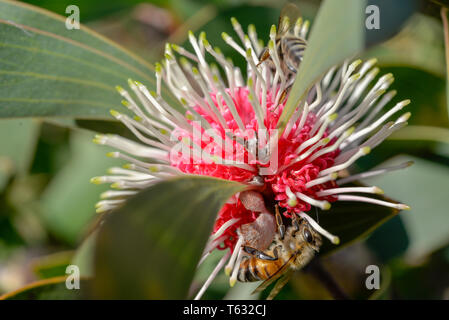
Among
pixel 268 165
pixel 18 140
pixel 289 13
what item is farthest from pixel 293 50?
pixel 18 140

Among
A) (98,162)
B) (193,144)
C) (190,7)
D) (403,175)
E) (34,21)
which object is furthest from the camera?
(190,7)

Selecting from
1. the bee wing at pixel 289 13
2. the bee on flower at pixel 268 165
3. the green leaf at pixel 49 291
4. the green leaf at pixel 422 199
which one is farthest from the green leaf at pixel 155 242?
the green leaf at pixel 422 199

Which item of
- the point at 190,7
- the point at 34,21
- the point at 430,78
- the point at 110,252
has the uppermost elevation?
the point at 190,7

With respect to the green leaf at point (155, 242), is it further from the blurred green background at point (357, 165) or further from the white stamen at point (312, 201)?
the blurred green background at point (357, 165)

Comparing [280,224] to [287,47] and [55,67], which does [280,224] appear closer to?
[287,47]

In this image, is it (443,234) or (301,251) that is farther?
(443,234)
